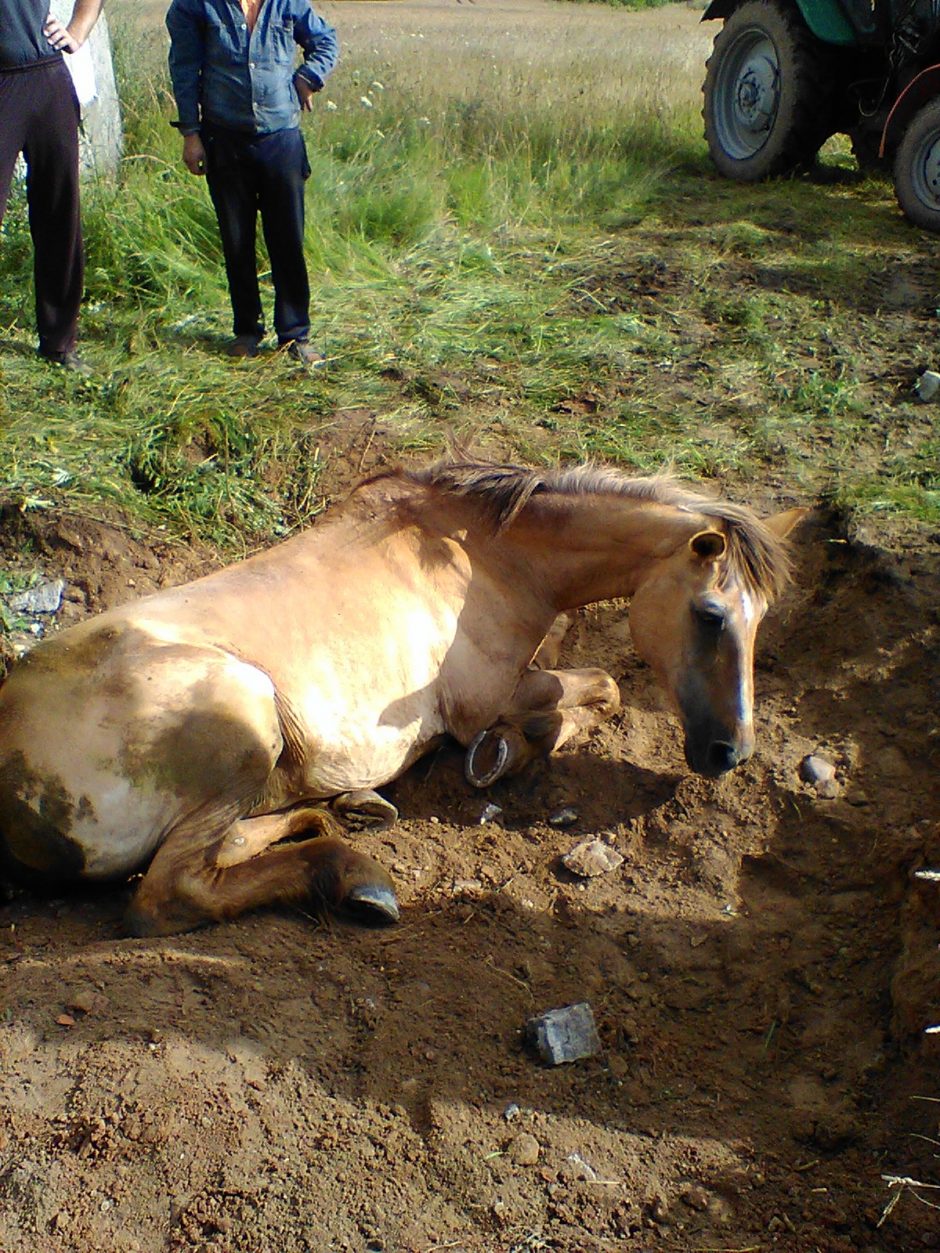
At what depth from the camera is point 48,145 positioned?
5.21 meters

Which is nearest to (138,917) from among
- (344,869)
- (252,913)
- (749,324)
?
(252,913)

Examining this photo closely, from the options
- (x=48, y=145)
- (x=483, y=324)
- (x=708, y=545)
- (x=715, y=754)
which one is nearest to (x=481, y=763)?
(x=715, y=754)

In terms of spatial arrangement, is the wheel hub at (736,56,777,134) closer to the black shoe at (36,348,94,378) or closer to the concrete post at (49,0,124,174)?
the concrete post at (49,0,124,174)

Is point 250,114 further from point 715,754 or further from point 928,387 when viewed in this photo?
point 715,754

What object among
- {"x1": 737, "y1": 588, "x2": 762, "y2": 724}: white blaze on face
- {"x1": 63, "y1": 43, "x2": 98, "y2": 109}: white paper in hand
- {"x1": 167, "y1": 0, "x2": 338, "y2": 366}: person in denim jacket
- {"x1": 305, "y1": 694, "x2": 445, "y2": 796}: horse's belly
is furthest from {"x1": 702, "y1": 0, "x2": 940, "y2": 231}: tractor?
{"x1": 305, "y1": 694, "x2": 445, "y2": 796}: horse's belly

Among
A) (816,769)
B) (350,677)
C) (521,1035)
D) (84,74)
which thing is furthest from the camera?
(84,74)

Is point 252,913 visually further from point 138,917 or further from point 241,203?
point 241,203

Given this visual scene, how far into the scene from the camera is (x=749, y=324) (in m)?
6.83

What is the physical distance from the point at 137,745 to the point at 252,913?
632 mm

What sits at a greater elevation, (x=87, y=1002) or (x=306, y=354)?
(x=306, y=354)

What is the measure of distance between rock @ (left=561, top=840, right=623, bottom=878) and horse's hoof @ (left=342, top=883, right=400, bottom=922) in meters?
0.66

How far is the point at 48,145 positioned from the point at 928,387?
4.67m

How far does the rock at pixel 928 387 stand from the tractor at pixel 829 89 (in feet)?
9.27

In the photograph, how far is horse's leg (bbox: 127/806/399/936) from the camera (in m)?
3.25
